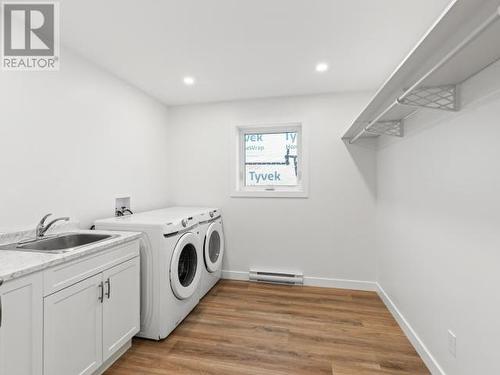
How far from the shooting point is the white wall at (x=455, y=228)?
1.17 m

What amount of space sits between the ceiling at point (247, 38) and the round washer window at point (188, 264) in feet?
5.77

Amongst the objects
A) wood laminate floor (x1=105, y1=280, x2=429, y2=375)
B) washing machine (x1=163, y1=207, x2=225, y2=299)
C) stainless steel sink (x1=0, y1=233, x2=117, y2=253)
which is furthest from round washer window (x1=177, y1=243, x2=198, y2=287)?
stainless steel sink (x1=0, y1=233, x2=117, y2=253)

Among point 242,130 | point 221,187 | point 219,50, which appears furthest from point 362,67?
point 221,187

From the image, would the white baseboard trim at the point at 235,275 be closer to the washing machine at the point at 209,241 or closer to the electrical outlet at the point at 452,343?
the washing machine at the point at 209,241

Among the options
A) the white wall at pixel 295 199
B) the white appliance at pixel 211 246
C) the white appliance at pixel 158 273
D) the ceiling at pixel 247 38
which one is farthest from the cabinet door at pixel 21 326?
the white wall at pixel 295 199

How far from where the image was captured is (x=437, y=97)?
147 cm

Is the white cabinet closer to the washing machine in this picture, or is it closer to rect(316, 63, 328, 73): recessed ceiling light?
the washing machine

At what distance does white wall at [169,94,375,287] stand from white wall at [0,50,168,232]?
61cm

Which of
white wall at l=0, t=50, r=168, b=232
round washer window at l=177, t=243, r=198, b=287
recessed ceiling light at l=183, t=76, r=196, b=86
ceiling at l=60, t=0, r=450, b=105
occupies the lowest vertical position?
round washer window at l=177, t=243, r=198, b=287

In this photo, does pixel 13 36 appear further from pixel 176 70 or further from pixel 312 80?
pixel 312 80

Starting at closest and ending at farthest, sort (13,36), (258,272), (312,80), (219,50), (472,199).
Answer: (472,199)
(13,36)
(219,50)
(312,80)
(258,272)

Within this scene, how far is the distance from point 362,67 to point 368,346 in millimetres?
2427

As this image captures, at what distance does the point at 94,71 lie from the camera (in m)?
2.32

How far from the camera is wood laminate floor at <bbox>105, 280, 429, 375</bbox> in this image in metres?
1.75
